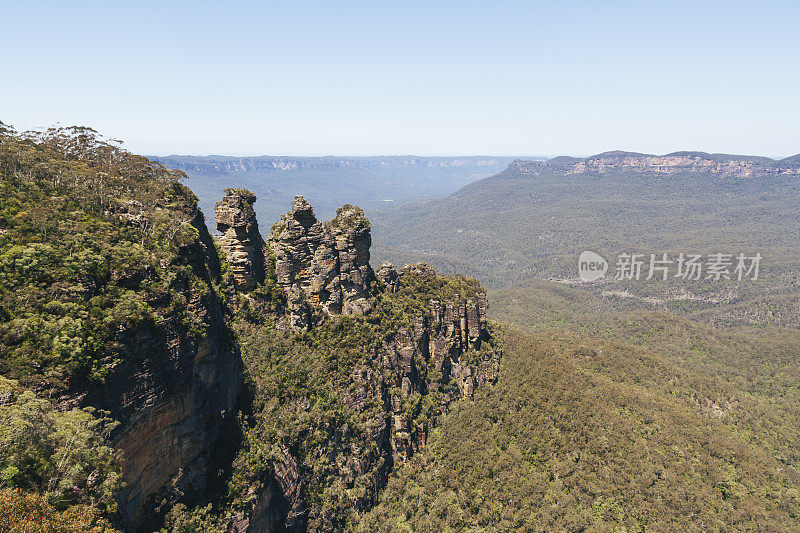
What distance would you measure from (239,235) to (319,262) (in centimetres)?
1052

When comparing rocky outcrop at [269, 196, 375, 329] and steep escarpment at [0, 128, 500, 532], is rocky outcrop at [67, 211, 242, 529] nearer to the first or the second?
steep escarpment at [0, 128, 500, 532]

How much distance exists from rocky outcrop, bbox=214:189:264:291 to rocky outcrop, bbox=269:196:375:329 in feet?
12.4

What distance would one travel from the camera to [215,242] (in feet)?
156

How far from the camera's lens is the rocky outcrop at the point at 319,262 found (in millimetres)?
48250

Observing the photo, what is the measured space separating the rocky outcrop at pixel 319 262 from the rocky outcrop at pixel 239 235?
3778 millimetres

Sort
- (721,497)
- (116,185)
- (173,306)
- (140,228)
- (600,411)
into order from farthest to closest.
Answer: (600,411)
(721,497)
(116,185)
(140,228)
(173,306)

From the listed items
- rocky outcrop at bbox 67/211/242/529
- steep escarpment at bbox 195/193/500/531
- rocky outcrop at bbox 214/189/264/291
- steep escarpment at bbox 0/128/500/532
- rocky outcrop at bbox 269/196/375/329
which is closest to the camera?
steep escarpment at bbox 0/128/500/532

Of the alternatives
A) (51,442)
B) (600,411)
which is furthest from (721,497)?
(51,442)

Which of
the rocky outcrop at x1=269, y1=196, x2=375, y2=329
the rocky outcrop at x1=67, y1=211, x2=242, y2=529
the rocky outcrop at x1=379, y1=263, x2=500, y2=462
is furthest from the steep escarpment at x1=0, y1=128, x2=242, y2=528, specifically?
the rocky outcrop at x1=379, y1=263, x2=500, y2=462

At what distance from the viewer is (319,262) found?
164 feet

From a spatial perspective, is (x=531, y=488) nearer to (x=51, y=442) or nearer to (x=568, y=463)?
(x=568, y=463)

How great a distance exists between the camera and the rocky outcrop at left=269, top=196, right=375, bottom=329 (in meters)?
48.2

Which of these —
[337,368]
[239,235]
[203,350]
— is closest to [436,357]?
[337,368]

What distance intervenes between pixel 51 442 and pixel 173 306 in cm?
1084
